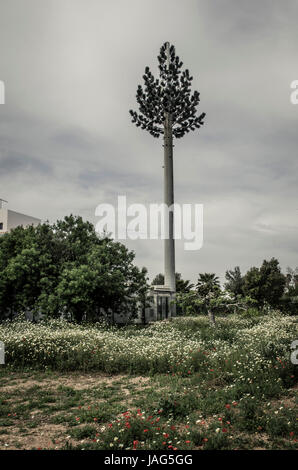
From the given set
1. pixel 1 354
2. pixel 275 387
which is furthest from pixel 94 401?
pixel 1 354

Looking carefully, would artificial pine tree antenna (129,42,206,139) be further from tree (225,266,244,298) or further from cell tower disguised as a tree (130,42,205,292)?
tree (225,266,244,298)

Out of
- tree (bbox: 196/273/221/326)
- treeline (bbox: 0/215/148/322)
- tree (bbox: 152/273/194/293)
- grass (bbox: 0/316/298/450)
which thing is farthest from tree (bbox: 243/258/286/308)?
grass (bbox: 0/316/298/450)

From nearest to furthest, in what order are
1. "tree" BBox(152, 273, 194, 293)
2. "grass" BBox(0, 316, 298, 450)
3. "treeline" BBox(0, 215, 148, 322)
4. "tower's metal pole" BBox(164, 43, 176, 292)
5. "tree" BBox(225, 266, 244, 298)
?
"grass" BBox(0, 316, 298, 450), "treeline" BBox(0, 215, 148, 322), "tower's metal pole" BBox(164, 43, 176, 292), "tree" BBox(152, 273, 194, 293), "tree" BBox(225, 266, 244, 298)

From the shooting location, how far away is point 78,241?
24422mm

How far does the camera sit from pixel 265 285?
3684 centimetres

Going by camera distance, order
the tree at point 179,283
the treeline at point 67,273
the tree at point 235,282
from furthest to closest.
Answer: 1. the tree at point 235,282
2. the tree at point 179,283
3. the treeline at point 67,273

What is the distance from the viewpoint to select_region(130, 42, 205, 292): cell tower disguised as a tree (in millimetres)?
32188

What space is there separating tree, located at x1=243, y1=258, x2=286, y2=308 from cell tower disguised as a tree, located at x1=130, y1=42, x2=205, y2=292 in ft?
35.8

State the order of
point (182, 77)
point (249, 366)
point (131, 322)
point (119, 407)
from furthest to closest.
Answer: point (182, 77) → point (131, 322) → point (249, 366) → point (119, 407)

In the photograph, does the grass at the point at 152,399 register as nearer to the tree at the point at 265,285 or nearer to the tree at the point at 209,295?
the tree at the point at 209,295

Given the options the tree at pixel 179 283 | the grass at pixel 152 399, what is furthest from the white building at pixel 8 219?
the grass at pixel 152 399

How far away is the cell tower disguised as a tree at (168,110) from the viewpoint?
32.2 meters

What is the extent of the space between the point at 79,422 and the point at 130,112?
101 ft
